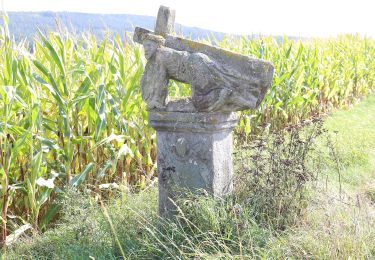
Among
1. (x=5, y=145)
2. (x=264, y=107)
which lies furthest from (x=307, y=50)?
(x=5, y=145)

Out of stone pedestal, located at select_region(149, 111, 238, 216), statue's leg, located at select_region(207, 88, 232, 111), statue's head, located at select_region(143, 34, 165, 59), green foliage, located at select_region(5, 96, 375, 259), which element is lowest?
green foliage, located at select_region(5, 96, 375, 259)

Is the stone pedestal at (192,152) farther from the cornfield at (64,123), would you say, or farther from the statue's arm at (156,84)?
the cornfield at (64,123)

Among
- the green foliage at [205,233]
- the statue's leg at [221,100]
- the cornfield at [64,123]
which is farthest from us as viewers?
the cornfield at [64,123]

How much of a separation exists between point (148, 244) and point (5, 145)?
5.06ft

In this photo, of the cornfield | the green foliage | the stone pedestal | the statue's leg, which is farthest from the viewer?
the cornfield

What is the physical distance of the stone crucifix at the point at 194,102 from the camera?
365cm

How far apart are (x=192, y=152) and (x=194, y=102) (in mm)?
404

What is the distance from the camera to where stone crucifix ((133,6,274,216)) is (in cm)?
365

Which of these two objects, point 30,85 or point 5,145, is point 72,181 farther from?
point 30,85

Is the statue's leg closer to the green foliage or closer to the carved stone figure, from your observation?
the carved stone figure

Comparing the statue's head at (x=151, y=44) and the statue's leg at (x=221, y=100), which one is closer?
the statue's leg at (x=221, y=100)

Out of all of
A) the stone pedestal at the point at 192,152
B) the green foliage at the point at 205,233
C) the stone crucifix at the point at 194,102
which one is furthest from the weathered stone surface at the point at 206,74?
the green foliage at the point at 205,233

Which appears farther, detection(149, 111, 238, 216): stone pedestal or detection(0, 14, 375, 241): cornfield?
detection(0, 14, 375, 241): cornfield

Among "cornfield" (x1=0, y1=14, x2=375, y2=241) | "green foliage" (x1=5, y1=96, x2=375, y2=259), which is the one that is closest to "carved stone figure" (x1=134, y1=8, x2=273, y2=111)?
"green foliage" (x1=5, y1=96, x2=375, y2=259)
